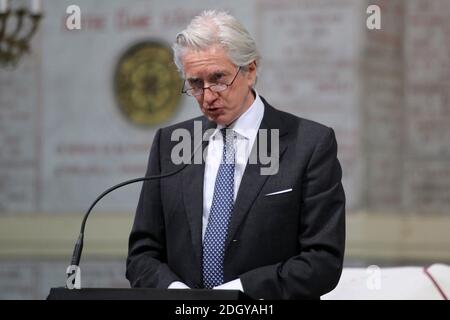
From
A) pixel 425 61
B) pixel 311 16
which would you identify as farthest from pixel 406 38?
pixel 311 16

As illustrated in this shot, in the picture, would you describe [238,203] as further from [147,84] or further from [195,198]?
[147,84]

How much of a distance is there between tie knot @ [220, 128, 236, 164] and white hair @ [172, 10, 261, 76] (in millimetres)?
235

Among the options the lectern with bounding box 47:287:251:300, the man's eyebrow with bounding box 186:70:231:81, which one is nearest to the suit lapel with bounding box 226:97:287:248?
the man's eyebrow with bounding box 186:70:231:81

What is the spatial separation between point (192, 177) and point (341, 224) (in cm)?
49

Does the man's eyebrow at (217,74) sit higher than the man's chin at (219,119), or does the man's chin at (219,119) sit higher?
the man's eyebrow at (217,74)

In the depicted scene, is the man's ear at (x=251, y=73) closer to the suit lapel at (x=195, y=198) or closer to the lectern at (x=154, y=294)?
the suit lapel at (x=195, y=198)

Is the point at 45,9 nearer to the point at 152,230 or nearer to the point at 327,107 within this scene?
the point at 327,107

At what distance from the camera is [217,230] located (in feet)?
10.5

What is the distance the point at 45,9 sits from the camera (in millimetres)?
7691

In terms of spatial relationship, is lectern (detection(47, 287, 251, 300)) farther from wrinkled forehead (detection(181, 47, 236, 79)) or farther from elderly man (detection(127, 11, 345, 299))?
wrinkled forehead (detection(181, 47, 236, 79))

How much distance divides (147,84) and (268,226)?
4593 millimetres

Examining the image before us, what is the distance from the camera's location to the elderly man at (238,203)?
3102mm

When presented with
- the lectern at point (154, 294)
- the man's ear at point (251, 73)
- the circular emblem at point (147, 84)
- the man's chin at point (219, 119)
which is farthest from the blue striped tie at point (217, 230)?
the circular emblem at point (147, 84)

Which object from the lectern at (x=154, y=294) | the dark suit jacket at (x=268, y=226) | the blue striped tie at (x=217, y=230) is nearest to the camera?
the lectern at (x=154, y=294)
